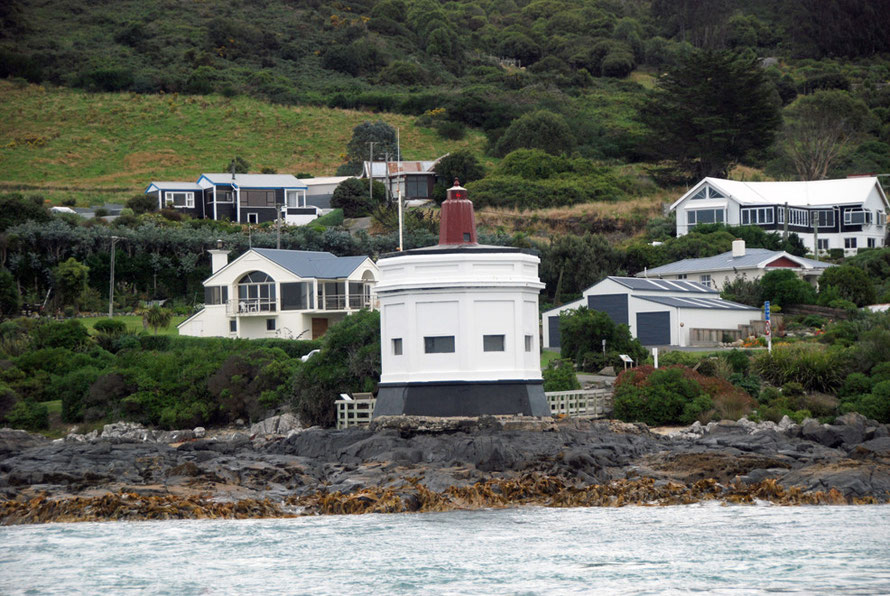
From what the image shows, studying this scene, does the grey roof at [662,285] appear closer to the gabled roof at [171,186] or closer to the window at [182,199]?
the window at [182,199]

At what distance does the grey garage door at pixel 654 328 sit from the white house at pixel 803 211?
21.2m

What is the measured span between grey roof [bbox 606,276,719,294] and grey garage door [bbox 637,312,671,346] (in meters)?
1.42

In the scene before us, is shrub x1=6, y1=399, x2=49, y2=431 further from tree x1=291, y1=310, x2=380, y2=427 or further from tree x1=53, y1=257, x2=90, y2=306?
tree x1=53, y1=257, x2=90, y2=306

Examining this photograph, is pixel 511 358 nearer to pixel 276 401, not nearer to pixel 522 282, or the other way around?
pixel 522 282

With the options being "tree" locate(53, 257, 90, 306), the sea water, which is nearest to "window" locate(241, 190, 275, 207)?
"tree" locate(53, 257, 90, 306)

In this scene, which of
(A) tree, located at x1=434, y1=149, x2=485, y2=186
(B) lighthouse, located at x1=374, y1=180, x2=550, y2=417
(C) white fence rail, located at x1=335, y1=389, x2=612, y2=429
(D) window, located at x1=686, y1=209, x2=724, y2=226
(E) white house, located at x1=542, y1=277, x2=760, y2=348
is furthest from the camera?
(A) tree, located at x1=434, y1=149, x2=485, y2=186

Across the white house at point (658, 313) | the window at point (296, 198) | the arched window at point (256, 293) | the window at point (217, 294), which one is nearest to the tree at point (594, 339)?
the white house at point (658, 313)

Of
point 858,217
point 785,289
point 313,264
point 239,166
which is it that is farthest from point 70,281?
point 858,217

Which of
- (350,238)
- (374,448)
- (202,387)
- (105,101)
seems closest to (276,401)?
(202,387)

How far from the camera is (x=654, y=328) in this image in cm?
4350

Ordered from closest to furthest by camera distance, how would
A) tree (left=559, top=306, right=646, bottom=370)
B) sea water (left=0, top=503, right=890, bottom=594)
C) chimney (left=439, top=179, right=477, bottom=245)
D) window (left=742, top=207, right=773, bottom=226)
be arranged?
1. sea water (left=0, top=503, right=890, bottom=594)
2. chimney (left=439, top=179, right=477, bottom=245)
3. tree (left=559, top=306, right=646, bottom=370)
4. window (left=742, top=207, right=773, bottom=226)

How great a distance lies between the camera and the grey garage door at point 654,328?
43.2m

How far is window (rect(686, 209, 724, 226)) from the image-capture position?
211ft

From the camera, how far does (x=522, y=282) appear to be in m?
25.5
